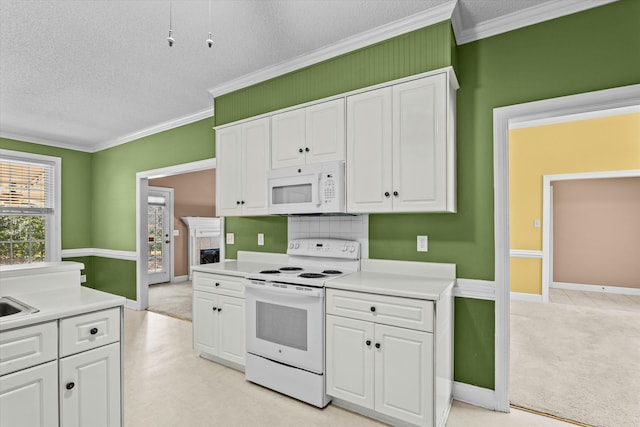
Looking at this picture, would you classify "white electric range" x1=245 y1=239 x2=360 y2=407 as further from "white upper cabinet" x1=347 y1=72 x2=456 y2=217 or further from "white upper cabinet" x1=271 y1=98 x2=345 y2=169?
"white upper cabinet" x1=271 y1=98 x2=345 y2=169

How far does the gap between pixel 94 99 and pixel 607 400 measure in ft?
17.9

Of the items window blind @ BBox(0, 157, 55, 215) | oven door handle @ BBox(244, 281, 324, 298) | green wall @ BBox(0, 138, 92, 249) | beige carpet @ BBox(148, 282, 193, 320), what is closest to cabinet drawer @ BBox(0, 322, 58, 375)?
oven door handle @ BBox(244, 281, 324, 298)

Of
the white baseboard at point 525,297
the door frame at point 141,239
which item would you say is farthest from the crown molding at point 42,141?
the white baseboard at point 525,297

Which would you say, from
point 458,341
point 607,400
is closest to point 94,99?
point 458,341

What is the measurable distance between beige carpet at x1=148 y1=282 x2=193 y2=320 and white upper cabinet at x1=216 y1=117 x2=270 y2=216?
217cm

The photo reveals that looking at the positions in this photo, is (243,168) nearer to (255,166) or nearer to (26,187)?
(255,166)

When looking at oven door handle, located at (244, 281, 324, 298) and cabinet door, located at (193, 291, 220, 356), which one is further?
cabinet door, located at (193, 291, 220, 356)

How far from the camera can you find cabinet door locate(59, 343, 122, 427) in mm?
1612

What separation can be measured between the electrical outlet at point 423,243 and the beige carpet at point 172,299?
133 inches

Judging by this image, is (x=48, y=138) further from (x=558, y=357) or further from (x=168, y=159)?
(x=558, y=357)

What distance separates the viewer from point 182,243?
7.22 metres

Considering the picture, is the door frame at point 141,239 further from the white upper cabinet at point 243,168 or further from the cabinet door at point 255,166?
the cabinet door at point 255,166

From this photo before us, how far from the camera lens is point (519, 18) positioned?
7.39 ft

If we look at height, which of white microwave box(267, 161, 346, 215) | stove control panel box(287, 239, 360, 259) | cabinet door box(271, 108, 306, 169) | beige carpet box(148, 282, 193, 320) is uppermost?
cabinet door box(271, 108, 306, 169)
